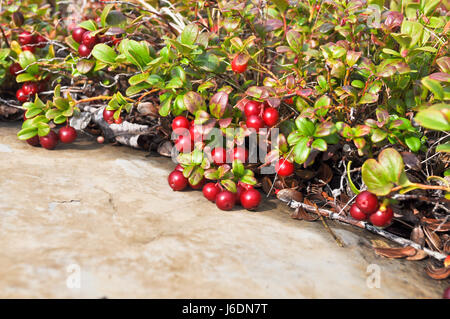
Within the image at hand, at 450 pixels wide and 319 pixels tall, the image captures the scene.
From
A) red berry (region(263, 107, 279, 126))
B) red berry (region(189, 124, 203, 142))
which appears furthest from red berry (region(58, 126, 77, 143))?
red berry (region(263, 107, 279, 126))

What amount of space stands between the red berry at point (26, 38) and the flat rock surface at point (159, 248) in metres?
1.14

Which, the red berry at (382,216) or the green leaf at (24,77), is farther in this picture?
the green leaf at (24,77)

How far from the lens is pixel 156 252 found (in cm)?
149

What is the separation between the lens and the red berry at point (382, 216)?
67.6 inches

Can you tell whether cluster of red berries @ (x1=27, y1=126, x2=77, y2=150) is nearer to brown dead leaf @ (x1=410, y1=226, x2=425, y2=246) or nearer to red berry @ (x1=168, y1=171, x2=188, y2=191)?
red berry @ (x1=168, y1=171, x2=188, y2=191)

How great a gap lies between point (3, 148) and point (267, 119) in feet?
5.63

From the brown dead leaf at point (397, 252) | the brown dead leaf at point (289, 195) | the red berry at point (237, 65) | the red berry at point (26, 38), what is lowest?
the brown dead leaf at point (397, 252)

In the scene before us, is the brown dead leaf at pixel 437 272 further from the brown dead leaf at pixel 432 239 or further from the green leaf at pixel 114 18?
the green leaf at pixel 114 18

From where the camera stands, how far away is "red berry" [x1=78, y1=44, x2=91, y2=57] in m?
2.49

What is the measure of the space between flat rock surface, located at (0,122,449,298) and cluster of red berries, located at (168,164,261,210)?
1.7 inches

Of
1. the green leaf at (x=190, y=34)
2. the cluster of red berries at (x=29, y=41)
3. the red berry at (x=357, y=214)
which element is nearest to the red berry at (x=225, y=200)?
the red berry at (x=357, y=214)

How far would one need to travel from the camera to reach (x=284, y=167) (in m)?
2.00

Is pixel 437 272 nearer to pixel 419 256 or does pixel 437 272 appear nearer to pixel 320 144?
pixel 419 256

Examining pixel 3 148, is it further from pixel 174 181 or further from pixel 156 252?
pixel 156 252
